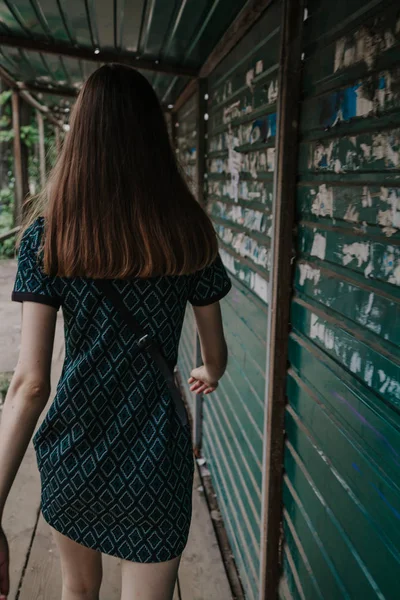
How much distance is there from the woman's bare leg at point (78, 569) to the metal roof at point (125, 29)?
2605 millimetres

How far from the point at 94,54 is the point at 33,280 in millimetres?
3131

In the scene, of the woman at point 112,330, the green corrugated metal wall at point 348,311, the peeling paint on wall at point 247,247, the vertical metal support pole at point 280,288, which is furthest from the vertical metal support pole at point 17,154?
the woman at point 112,330

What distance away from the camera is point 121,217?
4.74ft

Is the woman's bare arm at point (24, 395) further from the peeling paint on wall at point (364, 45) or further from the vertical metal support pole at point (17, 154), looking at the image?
the vertical metal support pole at point (17, 154)

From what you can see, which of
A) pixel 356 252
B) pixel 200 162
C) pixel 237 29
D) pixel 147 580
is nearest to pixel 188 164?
pixel 200 162

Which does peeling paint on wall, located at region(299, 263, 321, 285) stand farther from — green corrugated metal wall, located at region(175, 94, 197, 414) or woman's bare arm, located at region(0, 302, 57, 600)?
green corrugated metal wall, located at region(175, 94, 197, 414)

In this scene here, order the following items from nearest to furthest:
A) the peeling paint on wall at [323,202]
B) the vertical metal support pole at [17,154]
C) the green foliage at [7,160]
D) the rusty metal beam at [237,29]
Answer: the peeling paint on wall at [323,202] → the rusty metal beam at [237,29] → the vertical metal support pole at [17,154] → the green foliage at [7,160]

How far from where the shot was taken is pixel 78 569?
1722 mm

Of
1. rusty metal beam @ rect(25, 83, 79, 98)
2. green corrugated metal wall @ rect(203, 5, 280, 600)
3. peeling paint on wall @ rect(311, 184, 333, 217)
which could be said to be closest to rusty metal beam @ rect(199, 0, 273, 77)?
green corrugated metal wall @ rect(203, 5, 280, 600)

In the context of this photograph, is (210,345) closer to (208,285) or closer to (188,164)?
(208,285)

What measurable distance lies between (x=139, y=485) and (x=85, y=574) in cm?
47

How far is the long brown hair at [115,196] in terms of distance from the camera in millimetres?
1426

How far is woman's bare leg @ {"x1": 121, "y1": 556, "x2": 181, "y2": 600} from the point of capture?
159cm

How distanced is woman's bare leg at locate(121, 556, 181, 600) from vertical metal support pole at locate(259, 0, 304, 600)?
804 millimetres
